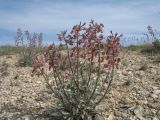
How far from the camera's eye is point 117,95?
9797 mm

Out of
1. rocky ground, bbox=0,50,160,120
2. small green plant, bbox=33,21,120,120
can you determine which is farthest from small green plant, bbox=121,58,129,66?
small green plant, bbox=33,21,120,120

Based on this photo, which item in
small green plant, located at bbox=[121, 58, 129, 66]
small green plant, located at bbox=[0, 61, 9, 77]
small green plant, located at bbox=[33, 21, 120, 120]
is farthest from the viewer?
small green plant, located at bbox=[0, 61, 9, 77]

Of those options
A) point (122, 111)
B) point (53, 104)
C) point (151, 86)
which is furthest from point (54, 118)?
point (151, 86)

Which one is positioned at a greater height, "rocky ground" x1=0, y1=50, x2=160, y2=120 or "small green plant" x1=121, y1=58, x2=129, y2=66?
"small green plant" x1=121, y1=58, x2=129, y2=66

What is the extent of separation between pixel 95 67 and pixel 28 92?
2.11 m

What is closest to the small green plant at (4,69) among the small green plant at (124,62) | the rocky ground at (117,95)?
the rocky ground at (117,95)

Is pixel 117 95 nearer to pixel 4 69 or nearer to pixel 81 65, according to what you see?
pixel 81 65

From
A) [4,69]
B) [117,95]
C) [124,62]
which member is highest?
[124,62]

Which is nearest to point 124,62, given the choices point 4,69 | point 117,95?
point 117,95

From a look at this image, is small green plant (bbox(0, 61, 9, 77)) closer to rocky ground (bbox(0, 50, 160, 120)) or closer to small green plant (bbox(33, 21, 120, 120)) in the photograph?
rocky ground (bbox(0, 50, 160, 120))

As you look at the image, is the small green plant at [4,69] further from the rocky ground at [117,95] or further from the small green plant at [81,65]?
the small green plant at [81,65]

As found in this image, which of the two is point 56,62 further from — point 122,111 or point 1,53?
point 1,53

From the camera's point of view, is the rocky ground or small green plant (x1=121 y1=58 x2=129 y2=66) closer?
the rocky ground

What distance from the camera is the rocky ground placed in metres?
9.03
